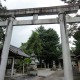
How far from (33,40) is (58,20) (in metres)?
32.7

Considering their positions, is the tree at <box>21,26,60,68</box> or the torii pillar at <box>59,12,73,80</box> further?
the tree at <box>21,26,60,68</box>

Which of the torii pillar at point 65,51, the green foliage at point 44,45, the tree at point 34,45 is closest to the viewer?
the torii pillar at point 65,51

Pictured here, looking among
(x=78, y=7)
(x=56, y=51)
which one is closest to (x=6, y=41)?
(x=78, y=7)

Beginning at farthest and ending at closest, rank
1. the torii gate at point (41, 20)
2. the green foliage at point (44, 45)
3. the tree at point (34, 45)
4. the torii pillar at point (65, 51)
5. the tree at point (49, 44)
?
the tree at point (49, 44), the green foliage at point (44, 45), the tree at point (34, 45), the torii gate at point (41, 20), the torii pillar at point (65, 51)

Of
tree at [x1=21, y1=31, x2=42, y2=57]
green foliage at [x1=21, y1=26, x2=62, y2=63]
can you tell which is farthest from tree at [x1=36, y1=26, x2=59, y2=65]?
tree at [x1=21, y1=31, x2=42, y2=57]

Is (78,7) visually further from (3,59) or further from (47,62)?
(47,62)

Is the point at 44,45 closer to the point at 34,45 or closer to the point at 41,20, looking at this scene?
the point at 34,45

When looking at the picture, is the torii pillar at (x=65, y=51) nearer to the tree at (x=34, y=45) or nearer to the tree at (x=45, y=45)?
the tree at (x=45, y=45)

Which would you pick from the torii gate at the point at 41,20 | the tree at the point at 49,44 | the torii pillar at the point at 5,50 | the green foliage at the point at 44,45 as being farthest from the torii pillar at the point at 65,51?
the tree at the point at 49,44

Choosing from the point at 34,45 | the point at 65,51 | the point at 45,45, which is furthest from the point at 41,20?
the point at 45,45

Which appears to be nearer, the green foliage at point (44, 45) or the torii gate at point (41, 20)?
the torii gate at point (41, 20)

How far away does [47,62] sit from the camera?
4244cm

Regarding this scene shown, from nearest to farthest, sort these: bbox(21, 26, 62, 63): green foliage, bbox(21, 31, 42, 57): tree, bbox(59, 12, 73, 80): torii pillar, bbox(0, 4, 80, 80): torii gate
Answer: bbox(59, 12, 73, 80): torii pillar
bbox(0, 4, 80, 80): torii gate
bbox(21, 31, 42, 57): tree
bbox(21, 26, 62, 63): green foliage

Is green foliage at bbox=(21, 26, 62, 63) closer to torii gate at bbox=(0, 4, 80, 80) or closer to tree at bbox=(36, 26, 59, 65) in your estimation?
tree at bbox=(36, 26, 59, 65)
